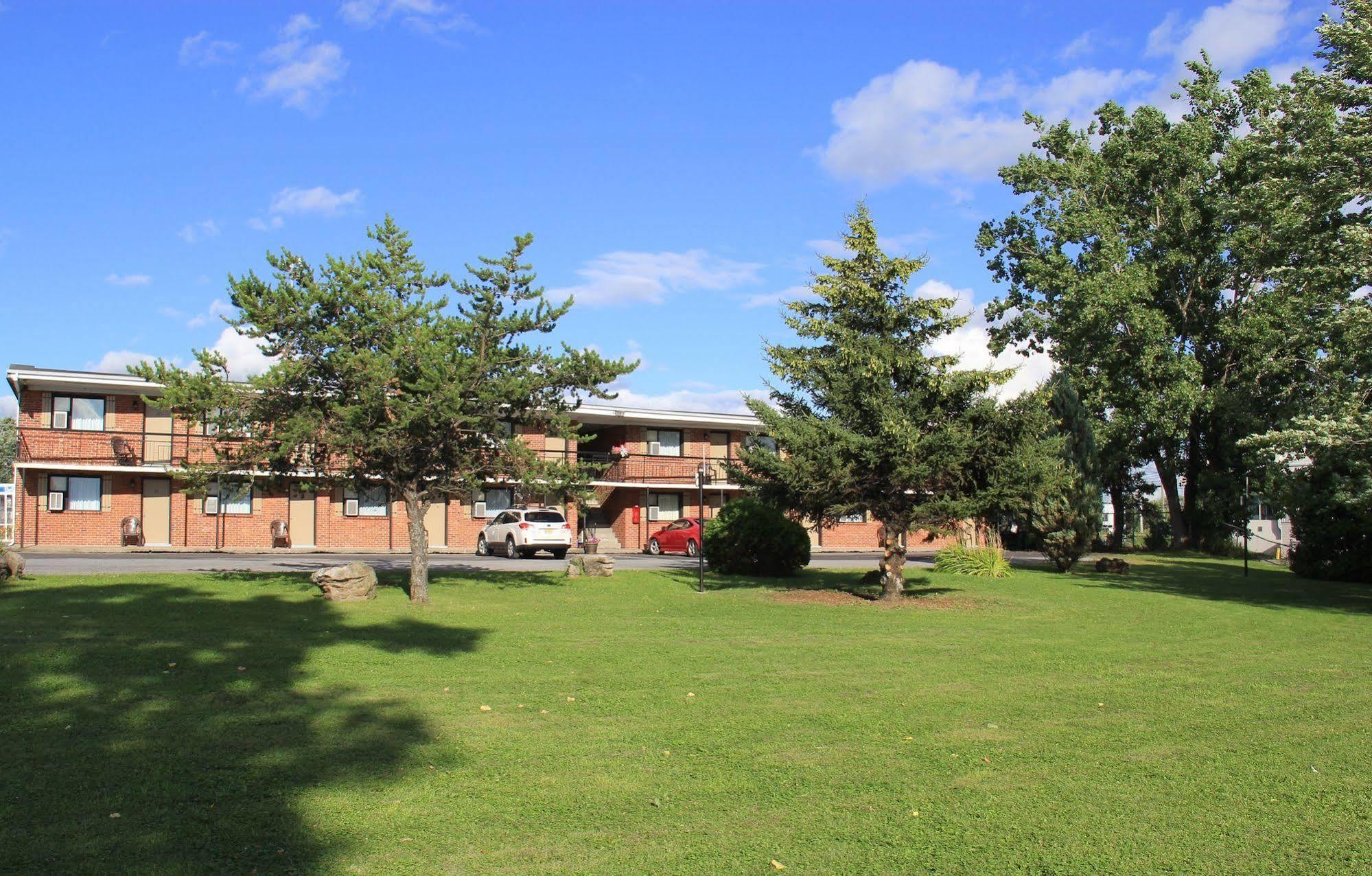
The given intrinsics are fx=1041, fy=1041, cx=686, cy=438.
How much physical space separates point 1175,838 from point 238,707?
649 cm

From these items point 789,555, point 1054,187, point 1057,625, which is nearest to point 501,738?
point 1057,625

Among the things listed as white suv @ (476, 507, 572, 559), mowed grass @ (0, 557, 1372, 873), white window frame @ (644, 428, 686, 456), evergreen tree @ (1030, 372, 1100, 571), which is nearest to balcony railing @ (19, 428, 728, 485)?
white suv @ (476, 507, 572, 559)

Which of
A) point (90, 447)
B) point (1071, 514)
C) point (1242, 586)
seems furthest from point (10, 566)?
point (1242, 586)

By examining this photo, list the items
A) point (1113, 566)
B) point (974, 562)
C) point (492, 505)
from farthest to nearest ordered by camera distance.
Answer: point (492, 505), point (1113, 566), point (974, 562)

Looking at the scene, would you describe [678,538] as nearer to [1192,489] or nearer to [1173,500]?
[1173,500]

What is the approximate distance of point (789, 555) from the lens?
79.6ft

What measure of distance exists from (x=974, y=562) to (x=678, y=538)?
13.7 m

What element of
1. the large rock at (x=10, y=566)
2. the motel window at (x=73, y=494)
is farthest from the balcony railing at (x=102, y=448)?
the large rock at (x=10, y=566)

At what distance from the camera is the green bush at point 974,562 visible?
24656mm

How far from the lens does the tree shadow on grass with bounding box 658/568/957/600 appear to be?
20.2 metres

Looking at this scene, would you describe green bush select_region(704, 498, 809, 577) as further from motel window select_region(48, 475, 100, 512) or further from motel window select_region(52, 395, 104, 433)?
motel window select_region(48, 475, 100, 512)

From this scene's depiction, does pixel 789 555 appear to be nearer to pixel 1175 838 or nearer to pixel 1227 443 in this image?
pixel 1175 838

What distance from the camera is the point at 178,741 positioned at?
686 centimetres

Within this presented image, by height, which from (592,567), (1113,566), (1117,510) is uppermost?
(1117,510)
